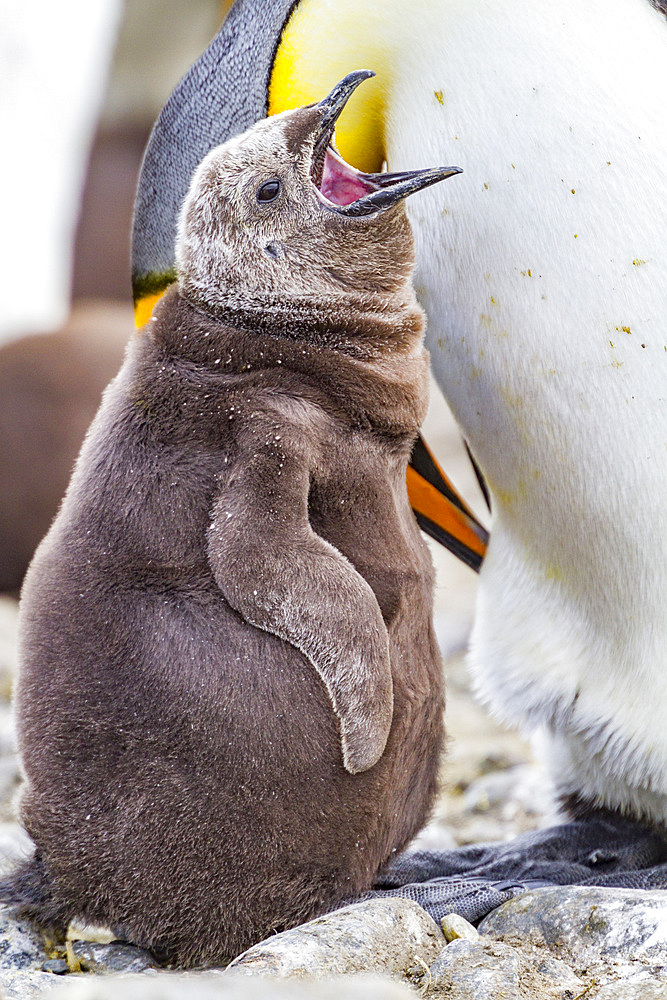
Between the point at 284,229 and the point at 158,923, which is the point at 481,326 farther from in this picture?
the point at 158,923

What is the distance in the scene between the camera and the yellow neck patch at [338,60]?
183 cm

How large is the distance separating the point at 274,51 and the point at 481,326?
0.61 meters

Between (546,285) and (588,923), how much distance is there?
0.95 m

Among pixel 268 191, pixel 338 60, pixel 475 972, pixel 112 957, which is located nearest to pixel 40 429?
pixel 338 60

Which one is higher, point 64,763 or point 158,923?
point 64,763

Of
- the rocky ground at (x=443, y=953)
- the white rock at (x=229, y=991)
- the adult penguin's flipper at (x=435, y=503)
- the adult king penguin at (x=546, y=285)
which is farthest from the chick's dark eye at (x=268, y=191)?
the white rock at (x=229, y=991)

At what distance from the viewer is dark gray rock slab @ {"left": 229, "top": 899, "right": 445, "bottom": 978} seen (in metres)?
1.26

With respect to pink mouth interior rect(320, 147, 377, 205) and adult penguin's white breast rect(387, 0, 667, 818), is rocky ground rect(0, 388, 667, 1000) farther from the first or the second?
pink mouth interior rect(320, 147, 377, 205)

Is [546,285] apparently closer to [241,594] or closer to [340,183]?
[340,183]

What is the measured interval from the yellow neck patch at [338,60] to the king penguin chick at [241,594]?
11.3 inches

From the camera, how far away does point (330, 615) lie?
4.64 feet

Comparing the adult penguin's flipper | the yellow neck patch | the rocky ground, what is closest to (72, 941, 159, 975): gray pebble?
the rocky ground

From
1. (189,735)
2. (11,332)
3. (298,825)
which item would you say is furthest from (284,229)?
(11,332)

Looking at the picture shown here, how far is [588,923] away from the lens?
153cm
